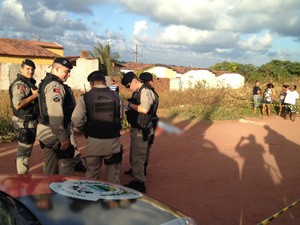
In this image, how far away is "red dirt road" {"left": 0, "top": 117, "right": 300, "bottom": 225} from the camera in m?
4.42

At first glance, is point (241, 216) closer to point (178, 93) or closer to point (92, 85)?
point (92, 85)

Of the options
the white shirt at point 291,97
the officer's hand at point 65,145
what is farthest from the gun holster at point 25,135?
the white shirt at point 291,97

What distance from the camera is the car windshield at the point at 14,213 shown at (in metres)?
1.66

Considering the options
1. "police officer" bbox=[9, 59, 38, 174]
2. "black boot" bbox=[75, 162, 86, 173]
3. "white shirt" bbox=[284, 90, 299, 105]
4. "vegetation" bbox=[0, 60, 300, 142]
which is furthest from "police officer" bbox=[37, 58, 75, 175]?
"white shirt" bbox=[284, 90, 299, 105]

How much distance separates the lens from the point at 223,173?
614 cm

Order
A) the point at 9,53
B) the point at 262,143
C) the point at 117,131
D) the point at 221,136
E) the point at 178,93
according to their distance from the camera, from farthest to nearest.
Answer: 1. the point at 9,53
2. the point at 178,93
3. the point at 221,136
4. the point at 262,143
5. the point at 117,131

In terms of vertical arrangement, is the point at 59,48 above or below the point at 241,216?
above

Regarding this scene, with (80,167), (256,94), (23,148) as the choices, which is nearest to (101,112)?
(23,148)

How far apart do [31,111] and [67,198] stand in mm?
2803

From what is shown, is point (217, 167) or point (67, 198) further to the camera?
point (217, 167)

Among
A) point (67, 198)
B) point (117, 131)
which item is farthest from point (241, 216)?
point (67, 198)

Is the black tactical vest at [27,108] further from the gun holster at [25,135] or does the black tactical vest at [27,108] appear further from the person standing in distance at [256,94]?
the person standing in distance at [256,94]

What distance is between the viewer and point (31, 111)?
4.49 meters

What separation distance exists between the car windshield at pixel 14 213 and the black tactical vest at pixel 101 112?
6.50 feet
